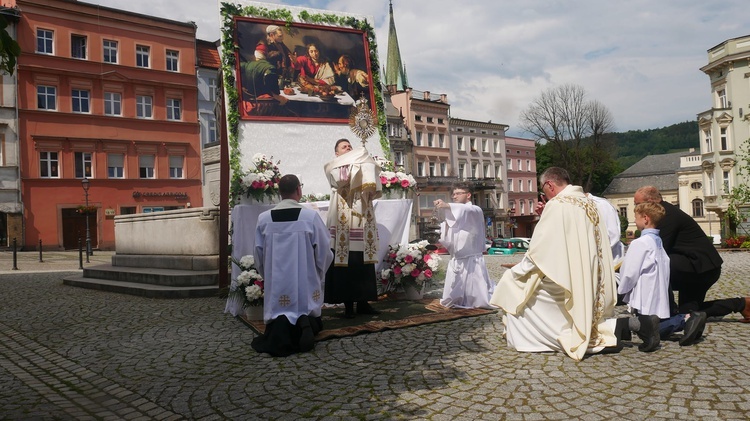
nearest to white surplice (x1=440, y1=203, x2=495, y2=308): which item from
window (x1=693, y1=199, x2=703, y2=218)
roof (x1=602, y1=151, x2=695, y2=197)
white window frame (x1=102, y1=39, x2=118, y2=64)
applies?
white window frame (x1=102, y1=39, x2=118, y2=64)

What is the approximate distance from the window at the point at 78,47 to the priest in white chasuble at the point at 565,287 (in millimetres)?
34832

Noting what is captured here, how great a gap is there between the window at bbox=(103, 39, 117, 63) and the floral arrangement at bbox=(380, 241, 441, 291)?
31970 millimetres

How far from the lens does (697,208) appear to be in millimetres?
58656

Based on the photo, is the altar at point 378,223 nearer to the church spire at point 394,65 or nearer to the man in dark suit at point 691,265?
the man in dark suit at point 691,265

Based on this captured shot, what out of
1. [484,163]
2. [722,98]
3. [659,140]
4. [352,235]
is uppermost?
[659,140]

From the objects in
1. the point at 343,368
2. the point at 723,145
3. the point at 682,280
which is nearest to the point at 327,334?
the point at 343,368

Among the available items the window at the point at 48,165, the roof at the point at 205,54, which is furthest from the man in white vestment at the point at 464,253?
the roof at the point at 205,54

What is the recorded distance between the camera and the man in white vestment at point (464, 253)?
8.12 meters

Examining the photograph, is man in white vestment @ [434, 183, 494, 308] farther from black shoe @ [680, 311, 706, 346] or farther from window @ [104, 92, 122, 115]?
window @ [104, 92, 122, 115]

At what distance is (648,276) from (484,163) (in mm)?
60023

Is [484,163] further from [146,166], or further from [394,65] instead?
[146,166]

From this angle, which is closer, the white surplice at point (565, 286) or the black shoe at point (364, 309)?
the white surplice at point (565, 286)

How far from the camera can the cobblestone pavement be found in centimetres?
390

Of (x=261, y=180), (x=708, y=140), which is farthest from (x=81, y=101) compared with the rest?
(x=708, y=140)
